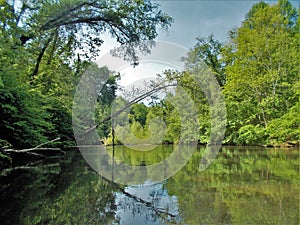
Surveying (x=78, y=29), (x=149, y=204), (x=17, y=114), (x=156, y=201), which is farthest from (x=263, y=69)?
(x=149, y=204)

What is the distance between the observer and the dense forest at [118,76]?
568 centimetres

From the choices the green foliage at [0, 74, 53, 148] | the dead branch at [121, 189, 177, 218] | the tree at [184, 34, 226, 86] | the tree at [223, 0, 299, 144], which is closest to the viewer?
the dead branch at [121, 189, 177, 218]

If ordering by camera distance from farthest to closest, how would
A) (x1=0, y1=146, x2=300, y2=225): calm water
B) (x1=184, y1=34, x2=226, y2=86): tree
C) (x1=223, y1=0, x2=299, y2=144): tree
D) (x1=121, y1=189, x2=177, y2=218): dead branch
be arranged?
(x1=184, y1=34, x2=226, y2=86): tree
(x1=223, y1=0, x2=299, y2=144): tree
(x1=121, y1=189, x2=177, y2=218): dead branch
(x1=0, y1=146, x2=300, y2=225): calm water

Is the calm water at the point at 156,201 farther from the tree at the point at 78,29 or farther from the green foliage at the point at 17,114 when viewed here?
the tree at the point at 78,29

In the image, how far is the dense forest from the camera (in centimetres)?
568

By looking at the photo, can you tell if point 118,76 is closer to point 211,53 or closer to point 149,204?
point 149,204

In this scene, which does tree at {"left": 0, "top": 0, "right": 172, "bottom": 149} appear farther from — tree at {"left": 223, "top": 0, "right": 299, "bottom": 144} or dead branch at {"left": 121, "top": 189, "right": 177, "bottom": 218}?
tree at {"left": 223, "top": 0, "right": 299, "bottom": 144}

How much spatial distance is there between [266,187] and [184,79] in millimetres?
5508

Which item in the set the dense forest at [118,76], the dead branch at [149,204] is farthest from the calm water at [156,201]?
the dense forest at [118,76]

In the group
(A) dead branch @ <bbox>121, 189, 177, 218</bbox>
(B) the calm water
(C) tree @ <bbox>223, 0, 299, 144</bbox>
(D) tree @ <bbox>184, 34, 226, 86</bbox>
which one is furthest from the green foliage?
(D) tree @ <bbox>184, 34, 226, 86</bbox>

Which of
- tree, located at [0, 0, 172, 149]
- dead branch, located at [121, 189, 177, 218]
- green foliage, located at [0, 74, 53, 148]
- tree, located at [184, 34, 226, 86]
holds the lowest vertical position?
dead branch, located at [121, 189, 177, 218]

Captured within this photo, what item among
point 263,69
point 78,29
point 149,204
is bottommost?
point 149,204

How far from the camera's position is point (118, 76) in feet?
19.0

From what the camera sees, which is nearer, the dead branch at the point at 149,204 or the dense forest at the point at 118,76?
the dead branch at the point at 149,204
